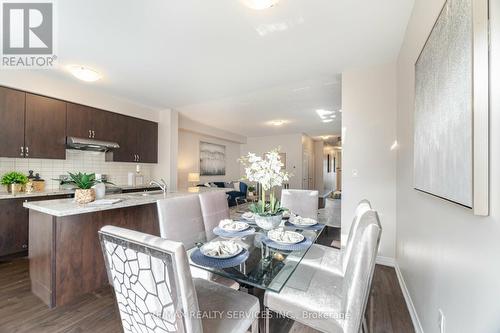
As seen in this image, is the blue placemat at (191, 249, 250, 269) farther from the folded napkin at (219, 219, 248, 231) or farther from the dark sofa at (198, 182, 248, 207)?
the dark sofa at (198, 182, 248, 207)

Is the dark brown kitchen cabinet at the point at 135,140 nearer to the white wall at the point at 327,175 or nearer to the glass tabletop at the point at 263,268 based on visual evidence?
the glass tabletop at the point at 263,268

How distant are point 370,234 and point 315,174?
8885mm

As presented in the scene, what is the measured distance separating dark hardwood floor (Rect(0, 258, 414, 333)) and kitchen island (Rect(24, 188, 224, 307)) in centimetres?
10

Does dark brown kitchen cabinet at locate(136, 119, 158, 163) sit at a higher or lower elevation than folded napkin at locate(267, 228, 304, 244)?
higher

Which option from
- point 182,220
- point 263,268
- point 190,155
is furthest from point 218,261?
point 190,155

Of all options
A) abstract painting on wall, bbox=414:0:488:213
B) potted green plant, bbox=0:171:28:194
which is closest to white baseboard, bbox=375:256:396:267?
abstract painting on wall, bbox=414:0:488:213

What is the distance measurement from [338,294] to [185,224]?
1.26m

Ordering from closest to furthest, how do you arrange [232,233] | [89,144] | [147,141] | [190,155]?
1. [232,233]
2. [89,144]
3. [147,141]
4. [190,155]

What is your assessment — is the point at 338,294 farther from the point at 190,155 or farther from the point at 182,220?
the point at 190,155

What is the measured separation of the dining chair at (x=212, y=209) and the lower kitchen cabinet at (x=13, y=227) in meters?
2.50

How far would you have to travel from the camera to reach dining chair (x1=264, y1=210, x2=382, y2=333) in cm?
98

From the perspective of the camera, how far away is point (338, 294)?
4.08ft

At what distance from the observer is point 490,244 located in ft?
2.36

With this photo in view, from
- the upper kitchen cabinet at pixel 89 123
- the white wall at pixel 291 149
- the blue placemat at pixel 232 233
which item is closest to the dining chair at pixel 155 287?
the blue placemat at pixel 232 233
